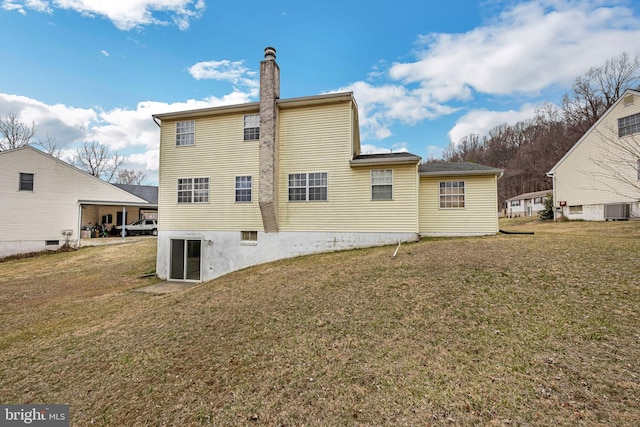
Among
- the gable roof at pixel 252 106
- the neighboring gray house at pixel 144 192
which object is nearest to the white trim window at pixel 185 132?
the gable roof at pixel 252 106

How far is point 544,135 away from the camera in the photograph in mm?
40094

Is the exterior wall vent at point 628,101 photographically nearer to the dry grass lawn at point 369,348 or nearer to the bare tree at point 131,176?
the dry grass lawn at point 369,348

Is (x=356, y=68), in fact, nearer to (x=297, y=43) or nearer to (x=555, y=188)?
(x=297, y=43)

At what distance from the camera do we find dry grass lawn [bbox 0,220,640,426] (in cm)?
331

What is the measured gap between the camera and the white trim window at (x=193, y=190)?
522 inches

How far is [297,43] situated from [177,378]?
13.5m

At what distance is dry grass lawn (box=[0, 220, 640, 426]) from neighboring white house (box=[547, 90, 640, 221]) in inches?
522

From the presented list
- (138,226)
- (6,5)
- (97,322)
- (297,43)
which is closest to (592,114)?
(297,43)

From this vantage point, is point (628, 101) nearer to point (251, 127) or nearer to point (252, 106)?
point (252, 106)

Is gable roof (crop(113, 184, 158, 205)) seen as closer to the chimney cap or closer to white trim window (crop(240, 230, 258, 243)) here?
white trim window (crop(240, 230, 258, 243))

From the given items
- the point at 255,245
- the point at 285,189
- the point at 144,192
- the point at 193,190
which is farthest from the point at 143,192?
the point at 285,189

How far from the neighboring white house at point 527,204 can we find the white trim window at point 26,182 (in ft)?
157

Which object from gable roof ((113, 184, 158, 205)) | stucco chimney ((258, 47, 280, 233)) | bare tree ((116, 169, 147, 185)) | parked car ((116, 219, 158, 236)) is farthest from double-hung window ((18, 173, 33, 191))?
bare tree ((116, 169, 147, 185))

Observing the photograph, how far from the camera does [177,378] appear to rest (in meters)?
4.35
